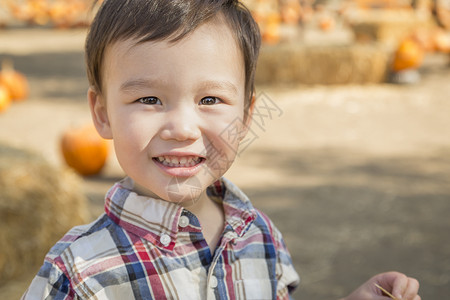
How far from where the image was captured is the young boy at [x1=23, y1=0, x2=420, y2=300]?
1203 mm

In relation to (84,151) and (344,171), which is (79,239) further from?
(344,171)

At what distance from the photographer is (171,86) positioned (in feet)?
3.91

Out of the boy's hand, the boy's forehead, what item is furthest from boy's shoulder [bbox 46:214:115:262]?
the boy's hand

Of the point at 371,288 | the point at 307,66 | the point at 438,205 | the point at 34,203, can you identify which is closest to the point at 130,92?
the point at 371,288

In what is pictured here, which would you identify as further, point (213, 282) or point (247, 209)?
point (247, 209)

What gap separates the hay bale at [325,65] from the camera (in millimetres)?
8859

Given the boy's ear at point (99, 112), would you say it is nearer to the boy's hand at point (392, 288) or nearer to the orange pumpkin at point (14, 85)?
the boy's hand at point (392, 288)

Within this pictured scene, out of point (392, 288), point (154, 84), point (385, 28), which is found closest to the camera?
point (154, 84)

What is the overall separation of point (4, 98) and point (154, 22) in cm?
676

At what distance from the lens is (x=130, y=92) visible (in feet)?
3.97

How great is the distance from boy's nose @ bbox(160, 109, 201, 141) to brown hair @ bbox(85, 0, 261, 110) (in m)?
0.16

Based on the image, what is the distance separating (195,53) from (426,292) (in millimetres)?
2516

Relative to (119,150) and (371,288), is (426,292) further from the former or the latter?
(119,150)

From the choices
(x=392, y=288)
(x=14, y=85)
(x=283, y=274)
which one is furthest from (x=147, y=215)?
(x=14, y=85)
